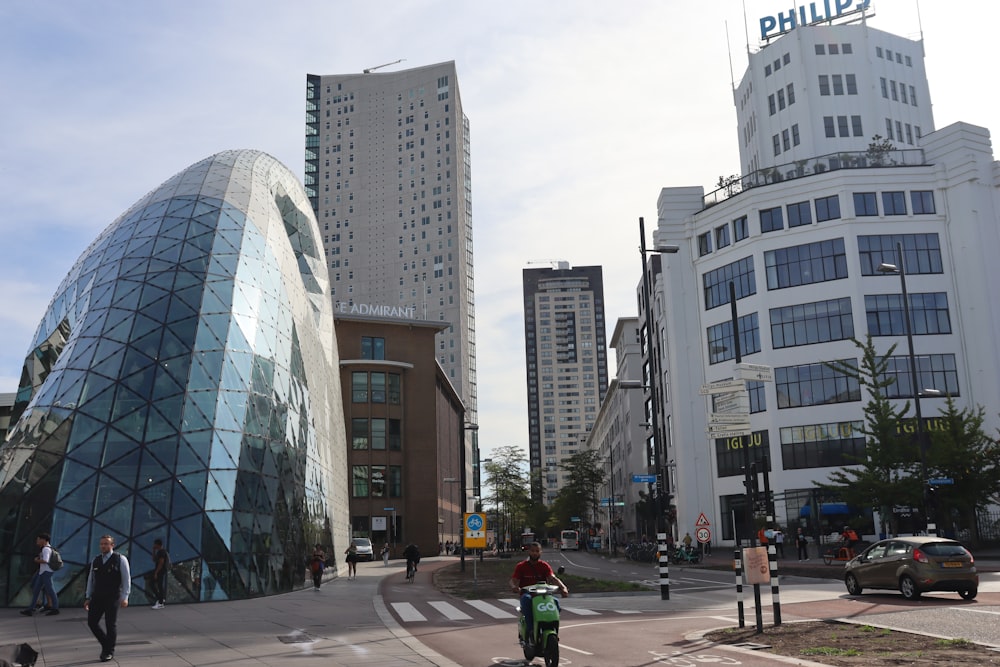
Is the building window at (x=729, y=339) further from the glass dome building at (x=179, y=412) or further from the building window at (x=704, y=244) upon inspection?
the glass dome building at (x=179, y=412)

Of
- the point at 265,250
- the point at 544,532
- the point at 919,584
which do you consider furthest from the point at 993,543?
the point at 544,532

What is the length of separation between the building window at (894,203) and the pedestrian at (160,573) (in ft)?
156

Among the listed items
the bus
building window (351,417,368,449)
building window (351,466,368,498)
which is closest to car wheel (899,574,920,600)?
building window (351,466,368,498)

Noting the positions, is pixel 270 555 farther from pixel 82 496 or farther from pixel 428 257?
pixel 428 257

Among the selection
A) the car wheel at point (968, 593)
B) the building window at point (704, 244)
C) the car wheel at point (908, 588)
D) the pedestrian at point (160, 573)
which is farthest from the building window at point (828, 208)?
the pedestrian at point (160, 573)

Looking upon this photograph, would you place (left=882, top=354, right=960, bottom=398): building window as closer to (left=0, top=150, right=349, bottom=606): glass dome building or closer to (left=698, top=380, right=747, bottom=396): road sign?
(left=0, top=150, right=349, bottom=606): glass dome building

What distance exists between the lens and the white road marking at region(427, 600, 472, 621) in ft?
60.0

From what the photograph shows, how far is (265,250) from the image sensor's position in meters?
34.9

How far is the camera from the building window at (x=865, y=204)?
53.9m

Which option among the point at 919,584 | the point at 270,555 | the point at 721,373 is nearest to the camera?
the point at 919,584

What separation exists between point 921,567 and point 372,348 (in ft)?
213

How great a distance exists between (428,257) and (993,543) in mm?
128527

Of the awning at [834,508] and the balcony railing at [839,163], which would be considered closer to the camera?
the awning at [834,508]

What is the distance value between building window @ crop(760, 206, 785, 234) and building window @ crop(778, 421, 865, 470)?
43.0ft
